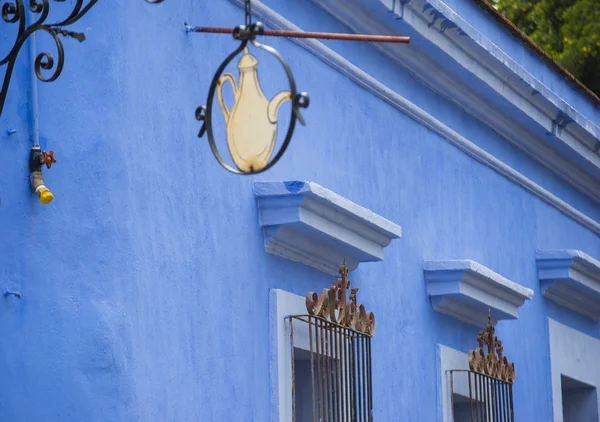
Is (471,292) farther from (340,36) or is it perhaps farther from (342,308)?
(340,36)

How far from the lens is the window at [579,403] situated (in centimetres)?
1062

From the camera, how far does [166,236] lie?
600 centimetres

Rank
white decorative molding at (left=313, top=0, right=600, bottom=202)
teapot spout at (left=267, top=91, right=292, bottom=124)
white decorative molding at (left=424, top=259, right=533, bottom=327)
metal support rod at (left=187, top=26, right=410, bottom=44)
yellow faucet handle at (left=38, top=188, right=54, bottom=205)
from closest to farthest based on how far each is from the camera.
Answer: teapot spout at (left=267, top=91, right=292, bottom=124)
metal support rod at (left=187, top=26, right=410, bottom=44)
yellow faucet handle at (left=38, top=188, right=54, bottom=205)
white decorative molding at (left=313, top=0, right=600, bottom=202)
white decorative molding at (left=424, top=259, right=533, bottom=327)

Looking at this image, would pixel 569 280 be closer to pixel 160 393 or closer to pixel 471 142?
pixel 471 142

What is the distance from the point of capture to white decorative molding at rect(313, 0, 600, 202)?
8062 millimetres

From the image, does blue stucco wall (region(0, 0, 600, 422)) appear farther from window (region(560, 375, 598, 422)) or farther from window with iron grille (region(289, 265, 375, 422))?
window (region(560, 375, 598, 422))

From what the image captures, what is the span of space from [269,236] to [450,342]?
2.17 m

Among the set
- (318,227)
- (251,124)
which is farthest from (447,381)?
(251,124)

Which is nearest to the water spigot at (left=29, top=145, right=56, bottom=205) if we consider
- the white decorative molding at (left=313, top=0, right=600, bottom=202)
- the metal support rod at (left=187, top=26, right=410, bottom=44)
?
the metal support rod at (left=187, top=26, right=410, bottom=44)

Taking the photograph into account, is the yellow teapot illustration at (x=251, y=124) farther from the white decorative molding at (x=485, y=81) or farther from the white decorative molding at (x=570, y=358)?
the white decorative molding at (x=570, y=358)

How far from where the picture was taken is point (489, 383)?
8.66 meters

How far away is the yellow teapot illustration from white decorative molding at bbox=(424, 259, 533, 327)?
12.6 feet

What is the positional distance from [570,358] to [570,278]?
2.01 feet

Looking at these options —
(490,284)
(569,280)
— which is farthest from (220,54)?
(569,280)
